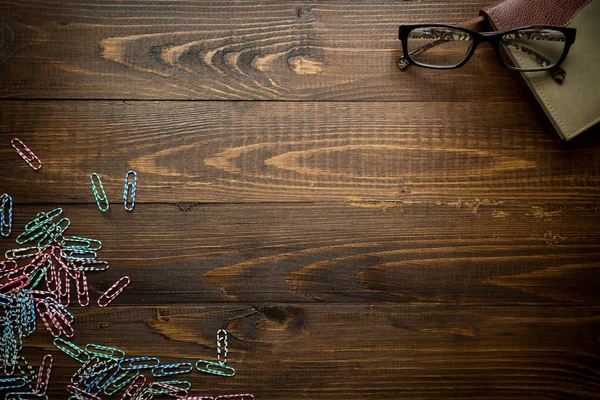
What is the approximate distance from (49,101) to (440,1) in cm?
101

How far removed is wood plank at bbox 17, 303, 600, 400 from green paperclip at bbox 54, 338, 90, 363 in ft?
0.05

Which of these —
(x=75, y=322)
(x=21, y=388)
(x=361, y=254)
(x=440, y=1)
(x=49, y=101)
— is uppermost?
(x=440, y=1)

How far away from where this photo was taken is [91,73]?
149cm

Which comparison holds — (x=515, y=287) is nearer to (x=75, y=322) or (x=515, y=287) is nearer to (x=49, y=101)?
(x=75, y=322)

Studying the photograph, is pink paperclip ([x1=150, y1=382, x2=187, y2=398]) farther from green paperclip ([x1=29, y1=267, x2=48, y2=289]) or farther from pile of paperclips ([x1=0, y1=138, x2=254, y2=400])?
green paperclip ([x1=29, y1=267, x2=48, y2=289])

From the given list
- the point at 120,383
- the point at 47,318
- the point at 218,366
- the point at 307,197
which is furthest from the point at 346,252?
the point at 47,318

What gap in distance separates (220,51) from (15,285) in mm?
757

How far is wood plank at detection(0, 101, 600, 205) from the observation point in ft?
4.85

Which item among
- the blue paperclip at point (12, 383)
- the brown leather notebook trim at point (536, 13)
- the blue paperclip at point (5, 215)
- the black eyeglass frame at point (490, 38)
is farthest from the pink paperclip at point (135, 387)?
the brown leather notebook trim at point (536, 13)

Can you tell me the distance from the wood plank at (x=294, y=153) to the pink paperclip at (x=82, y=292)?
198 mm

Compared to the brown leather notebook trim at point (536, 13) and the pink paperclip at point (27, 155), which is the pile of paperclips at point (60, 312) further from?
the brown leather notebook trim at point (536, 13)

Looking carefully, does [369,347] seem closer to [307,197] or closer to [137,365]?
[307,197]

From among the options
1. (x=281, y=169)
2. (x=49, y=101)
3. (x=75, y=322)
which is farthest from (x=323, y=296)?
(x=49, y=101)

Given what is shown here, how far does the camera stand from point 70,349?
57.3 inches
